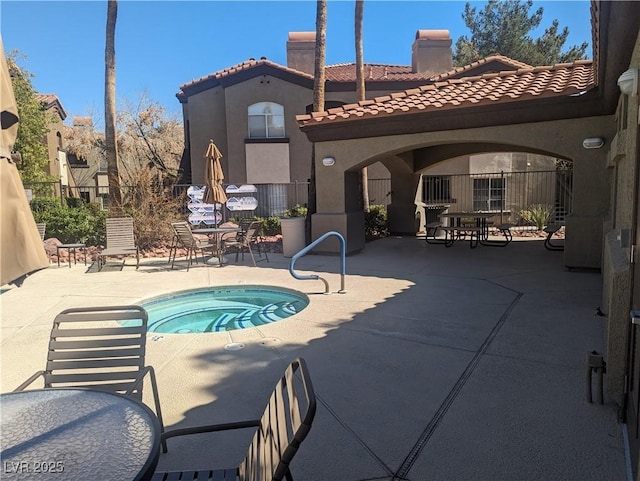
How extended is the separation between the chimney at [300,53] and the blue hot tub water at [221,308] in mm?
18624

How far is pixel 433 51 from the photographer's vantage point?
23875 millimetres

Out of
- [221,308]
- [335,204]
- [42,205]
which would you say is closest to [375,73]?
[335,204]

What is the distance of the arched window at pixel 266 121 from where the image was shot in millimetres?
23516

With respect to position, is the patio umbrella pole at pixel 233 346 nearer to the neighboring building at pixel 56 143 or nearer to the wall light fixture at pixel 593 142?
the wall light fixture at pixel 593 142

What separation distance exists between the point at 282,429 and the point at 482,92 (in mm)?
10666

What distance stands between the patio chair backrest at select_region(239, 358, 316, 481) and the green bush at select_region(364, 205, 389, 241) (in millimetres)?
14044

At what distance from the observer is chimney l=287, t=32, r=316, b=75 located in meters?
24.5

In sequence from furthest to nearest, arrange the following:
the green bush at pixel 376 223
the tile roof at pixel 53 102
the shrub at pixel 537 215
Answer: the tile roof at pixel 53 102
the shrub at pixel 537 215
the green bush at pixel 376 223

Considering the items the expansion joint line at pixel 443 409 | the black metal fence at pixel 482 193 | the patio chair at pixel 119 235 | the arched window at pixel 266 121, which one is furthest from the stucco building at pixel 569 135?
the arched window at pixel 266 121

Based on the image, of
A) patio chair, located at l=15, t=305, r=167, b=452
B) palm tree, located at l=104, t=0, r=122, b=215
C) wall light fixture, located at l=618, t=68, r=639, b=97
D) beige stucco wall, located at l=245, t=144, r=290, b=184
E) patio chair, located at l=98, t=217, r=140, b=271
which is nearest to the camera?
patio chair, located at l=15, t=305, r=167, b=452

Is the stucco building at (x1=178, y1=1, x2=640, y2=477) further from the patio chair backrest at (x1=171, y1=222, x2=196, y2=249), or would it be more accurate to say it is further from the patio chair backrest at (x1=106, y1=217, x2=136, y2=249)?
the patio chair backrest at (x1=106, y1=217, x2=136, y2=249)

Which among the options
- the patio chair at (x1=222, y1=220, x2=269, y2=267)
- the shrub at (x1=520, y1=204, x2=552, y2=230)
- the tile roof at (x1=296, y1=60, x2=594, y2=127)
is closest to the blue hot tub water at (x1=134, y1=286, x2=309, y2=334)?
the patio chair at (x1=222, y1=220, x2=269, y2=267)

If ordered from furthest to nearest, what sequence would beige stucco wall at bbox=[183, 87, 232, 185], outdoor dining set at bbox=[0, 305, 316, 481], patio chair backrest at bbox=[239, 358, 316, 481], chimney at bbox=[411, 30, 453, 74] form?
beige stucco wall at bbox=[183, 87, 232, 185] → chimney at bbox=[411, 30, 453, 74] → outdoor dining set at bbox=[0, 305, 316, 481] → patio chair backrest at bbox=[239, 358, 316, 481]

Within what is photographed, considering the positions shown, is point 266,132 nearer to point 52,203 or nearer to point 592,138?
point 52,203
